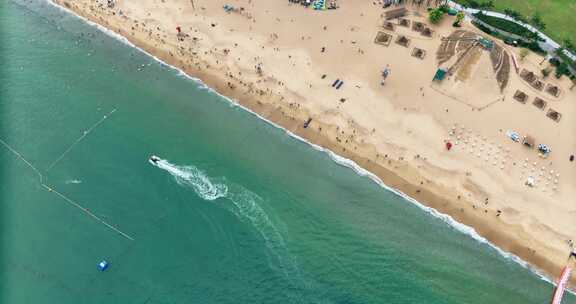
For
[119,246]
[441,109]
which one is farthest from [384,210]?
[119,246]

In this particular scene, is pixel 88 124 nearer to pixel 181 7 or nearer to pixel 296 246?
pixel 181 7

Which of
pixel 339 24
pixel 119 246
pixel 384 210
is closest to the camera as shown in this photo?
pixel 119 246

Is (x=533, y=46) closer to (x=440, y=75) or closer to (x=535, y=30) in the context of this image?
(x=535, y=30)

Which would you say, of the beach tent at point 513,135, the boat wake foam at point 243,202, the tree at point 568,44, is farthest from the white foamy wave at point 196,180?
the tree at point 568,44

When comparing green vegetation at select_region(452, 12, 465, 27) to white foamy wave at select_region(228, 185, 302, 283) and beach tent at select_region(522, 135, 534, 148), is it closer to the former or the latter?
beach tent at select_region(522, 135, 534, 148)

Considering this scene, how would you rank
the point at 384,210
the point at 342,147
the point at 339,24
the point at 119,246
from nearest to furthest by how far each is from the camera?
the point at 119,246
the point at 384,210
the point at 342,147
the point at 339,24

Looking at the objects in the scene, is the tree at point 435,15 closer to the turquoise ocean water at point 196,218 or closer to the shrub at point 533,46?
the shrub at point 533,46

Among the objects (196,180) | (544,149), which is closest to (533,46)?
(544,149)
